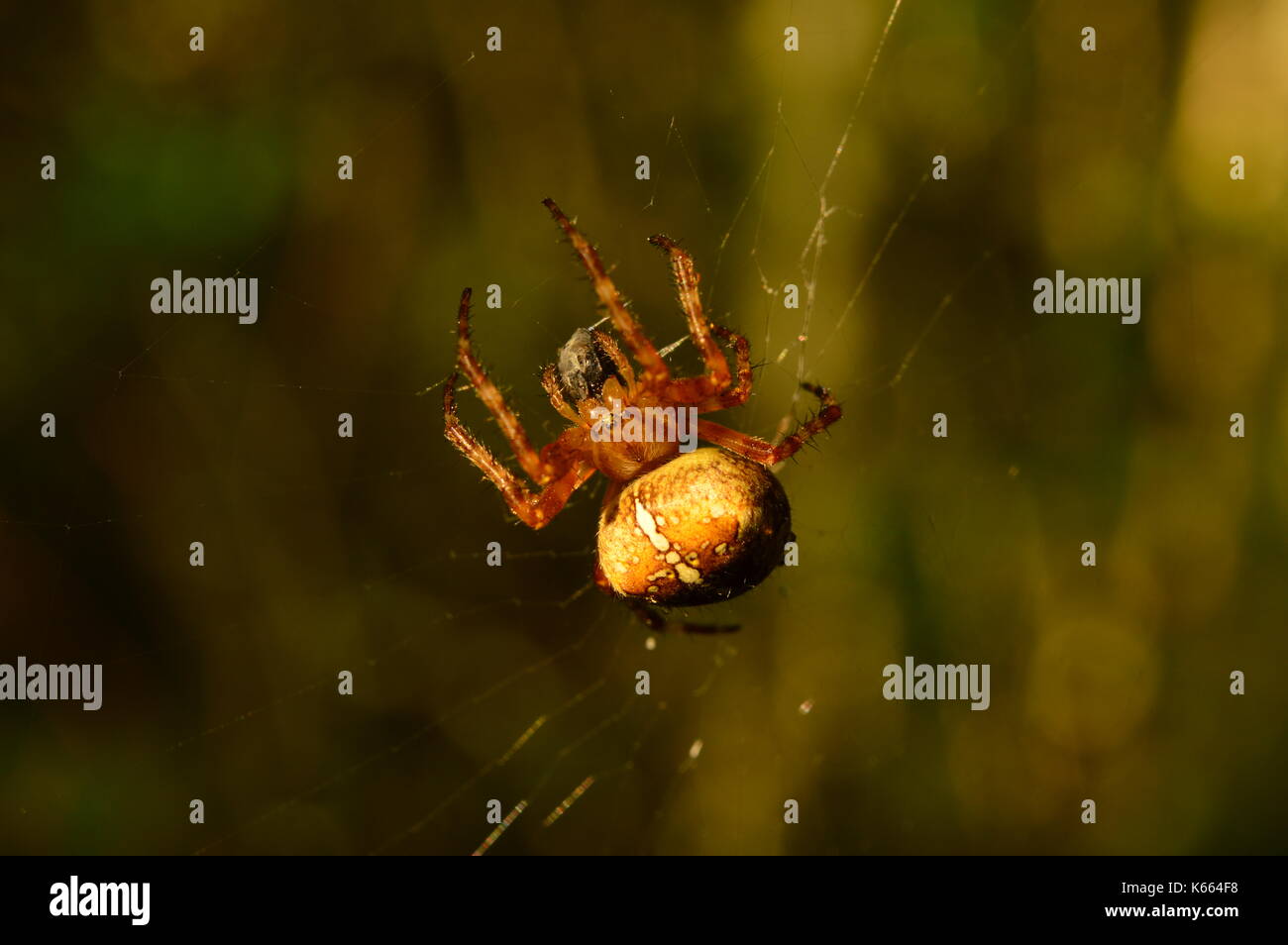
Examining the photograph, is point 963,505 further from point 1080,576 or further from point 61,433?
point 61,433

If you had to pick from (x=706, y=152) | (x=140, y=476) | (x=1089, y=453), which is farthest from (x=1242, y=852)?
(x=140, y=476)

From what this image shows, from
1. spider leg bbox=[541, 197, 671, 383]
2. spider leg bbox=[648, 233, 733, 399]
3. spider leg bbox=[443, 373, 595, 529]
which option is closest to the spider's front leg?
spider leg bbox=[648, 233, 733, 399]

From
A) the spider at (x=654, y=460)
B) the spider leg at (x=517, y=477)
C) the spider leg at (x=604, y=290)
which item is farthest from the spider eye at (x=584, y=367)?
the spider leg at (x=604, y=290)

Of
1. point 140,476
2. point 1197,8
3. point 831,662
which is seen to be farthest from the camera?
point 831,662

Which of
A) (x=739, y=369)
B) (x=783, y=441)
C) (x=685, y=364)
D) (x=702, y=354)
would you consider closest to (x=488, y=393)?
(x=702, y=354)

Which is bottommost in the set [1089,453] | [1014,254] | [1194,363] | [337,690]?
[337,690]
